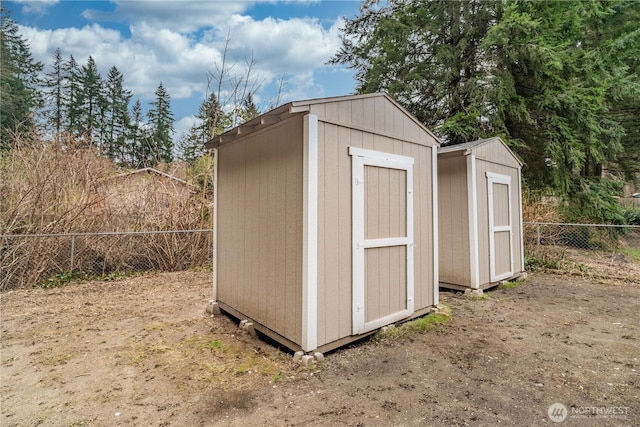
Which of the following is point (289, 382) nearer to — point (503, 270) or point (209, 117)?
point (503, 270)

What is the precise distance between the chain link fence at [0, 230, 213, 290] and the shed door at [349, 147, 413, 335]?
397 cm

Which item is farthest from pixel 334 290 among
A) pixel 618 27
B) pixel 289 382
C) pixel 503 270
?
pixel 618 27

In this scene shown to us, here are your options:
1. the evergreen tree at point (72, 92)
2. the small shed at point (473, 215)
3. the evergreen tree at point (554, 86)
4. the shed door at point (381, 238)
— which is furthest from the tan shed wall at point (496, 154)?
the evergreen tree at point (72, 92)

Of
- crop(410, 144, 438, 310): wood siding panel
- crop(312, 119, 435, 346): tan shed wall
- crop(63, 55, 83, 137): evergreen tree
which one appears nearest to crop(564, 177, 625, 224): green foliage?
crop(410, 144, 438, 310): wood siding panel

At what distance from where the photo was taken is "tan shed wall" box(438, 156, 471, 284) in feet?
14.8

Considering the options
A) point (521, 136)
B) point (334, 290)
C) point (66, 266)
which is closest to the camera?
point (334, 290)

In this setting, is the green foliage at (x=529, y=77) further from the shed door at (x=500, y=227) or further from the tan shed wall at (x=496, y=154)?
the shed door at (x=500, y=227)

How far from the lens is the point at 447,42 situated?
8.74 metres

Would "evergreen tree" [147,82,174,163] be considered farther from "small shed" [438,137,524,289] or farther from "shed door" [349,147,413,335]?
"shed door" [349,147,413,335]

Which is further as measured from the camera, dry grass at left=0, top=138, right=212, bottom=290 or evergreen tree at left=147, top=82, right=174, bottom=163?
evergreen tree at left=147, top=82, right=174, bottom=163

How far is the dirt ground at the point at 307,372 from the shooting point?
184 cm

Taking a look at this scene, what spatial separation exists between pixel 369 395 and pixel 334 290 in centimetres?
81

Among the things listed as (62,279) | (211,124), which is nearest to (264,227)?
(62,279)

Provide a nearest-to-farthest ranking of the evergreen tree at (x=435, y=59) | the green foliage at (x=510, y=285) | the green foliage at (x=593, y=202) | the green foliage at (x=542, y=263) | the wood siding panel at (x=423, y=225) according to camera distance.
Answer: the wood siding panel at (x=423, y=225), the green foliage at (x=510, y=285), the green foliage at (x=542, y=263), the green foliage at (x=593, y=202), the evergreen tree at (x=435, y=59)
